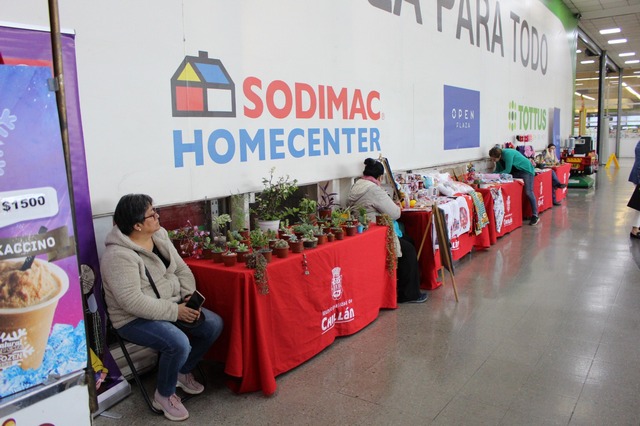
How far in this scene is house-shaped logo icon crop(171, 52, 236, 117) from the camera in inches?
133

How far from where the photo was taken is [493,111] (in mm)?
8836

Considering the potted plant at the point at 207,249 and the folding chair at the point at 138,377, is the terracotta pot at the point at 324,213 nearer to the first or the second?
the potted plant at the point at 207,249

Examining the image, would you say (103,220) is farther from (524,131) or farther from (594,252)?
(524,131)

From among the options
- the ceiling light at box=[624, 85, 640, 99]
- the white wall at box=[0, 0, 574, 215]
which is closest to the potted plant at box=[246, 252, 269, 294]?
the white wall at box=[0, 0, 574, 215]

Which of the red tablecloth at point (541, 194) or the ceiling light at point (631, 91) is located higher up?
the ceiling light at point (631, 91)

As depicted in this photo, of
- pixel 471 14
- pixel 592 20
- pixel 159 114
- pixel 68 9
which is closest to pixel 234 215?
pixel 159 114

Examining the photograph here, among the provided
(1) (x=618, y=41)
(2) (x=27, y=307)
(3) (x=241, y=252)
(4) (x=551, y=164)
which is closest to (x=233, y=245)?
(3) (x=241, y=252)

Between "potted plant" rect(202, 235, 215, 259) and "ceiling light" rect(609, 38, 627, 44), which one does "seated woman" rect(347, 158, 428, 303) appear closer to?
"potted plant" rect(202, 235, 215, 259)

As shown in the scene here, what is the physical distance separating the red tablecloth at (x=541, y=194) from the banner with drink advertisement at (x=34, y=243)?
770 centimetres

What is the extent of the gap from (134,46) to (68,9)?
42cm

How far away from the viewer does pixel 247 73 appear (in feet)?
12.8

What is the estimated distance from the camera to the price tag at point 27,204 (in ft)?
6.08

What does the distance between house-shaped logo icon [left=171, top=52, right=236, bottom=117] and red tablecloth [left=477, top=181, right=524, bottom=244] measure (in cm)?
391

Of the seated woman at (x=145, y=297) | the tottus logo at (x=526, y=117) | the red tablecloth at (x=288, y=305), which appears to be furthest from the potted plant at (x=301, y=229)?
the tottus logo at (x=526, y=117)
